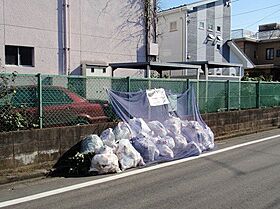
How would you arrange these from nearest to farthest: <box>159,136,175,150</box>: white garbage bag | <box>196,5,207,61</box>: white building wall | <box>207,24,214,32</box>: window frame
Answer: <box>159,136,175,150</box>: white garbage bag, <box>196,5,207,61</box>: white building wall, <box>207,24,214,32</box>: window frame

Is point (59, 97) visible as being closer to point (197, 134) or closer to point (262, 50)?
point (197, 134)

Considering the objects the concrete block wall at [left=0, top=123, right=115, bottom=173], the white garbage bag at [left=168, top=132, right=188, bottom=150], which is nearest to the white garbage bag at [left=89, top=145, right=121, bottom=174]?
the concrete block wall at [left=0, top=123, right=115, bottom=173]

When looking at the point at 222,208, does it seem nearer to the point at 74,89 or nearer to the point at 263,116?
the point at 74,89

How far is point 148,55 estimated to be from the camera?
713 inches

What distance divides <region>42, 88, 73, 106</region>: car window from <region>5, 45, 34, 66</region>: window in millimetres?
6323

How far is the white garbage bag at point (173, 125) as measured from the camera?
364 inches

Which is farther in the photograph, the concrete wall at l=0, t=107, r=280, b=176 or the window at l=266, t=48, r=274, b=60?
the window at l=266, t=48, r=274, b=60

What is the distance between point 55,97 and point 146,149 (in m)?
2.27

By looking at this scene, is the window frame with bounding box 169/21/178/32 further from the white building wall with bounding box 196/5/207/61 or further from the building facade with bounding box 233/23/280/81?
the building facade with bounding box 233/23/280/81

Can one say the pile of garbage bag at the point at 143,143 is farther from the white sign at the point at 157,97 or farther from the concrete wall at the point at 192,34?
the concrete wall at the point at 192,34

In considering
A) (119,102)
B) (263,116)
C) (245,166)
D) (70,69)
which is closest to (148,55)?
(70,69)

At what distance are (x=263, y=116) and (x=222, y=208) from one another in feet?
33.9

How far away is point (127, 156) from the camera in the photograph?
761 centimetres

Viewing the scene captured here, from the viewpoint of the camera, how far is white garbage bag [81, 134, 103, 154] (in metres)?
7.58
